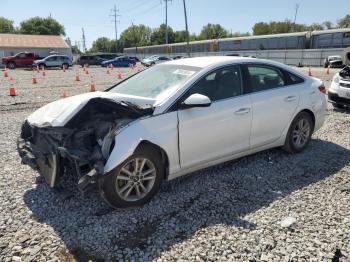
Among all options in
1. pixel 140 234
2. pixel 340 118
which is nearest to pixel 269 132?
pixel 140 234

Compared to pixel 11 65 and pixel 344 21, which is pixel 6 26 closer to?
pixel 11 65

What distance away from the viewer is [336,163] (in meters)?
4.98

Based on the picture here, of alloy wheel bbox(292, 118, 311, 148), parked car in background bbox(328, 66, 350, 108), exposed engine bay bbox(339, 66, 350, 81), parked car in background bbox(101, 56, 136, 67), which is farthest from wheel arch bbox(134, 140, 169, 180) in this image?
parked car in background bbox(101, 56, 136, 67)

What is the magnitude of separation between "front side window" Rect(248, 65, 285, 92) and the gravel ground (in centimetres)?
115

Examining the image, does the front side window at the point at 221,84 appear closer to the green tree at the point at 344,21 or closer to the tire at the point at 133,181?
the tire at the point at 133,181

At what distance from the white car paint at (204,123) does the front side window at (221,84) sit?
3.0 inches

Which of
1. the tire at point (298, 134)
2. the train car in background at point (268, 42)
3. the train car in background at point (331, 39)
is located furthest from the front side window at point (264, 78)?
the train car in background at point (268, 42)

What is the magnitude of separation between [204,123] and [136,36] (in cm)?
11130

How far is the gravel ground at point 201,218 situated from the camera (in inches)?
116

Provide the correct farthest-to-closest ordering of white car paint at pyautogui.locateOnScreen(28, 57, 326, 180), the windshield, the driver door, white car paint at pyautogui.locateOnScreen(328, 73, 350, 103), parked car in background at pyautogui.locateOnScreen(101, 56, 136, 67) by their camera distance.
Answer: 1. parked car in background at pyautogui.locateOnScreen(101, 56, 136, 67)
2. white car paint at pyautogui.locateOnScreen(328, 73, 350, 103)
3. the windshield
4. the driver door
5. white car paint at pyautogui.locateOnScreen(28, 57, 326, 180)

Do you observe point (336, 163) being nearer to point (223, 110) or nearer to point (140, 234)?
point (223, 110)

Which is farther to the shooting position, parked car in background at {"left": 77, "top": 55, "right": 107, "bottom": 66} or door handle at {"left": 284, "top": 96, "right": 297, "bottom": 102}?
parked car in background at {"left": 77, "top": 55, "right": 107, "bottom": 66}

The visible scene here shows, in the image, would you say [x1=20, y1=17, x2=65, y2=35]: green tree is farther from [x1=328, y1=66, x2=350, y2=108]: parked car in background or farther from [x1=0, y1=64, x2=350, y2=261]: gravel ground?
[x1=0, y1=64, x2=350, y2=261]: gravel ground

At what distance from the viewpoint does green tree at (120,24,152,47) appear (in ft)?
360
